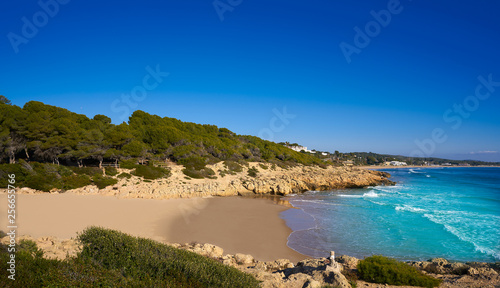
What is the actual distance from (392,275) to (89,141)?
26500 mm

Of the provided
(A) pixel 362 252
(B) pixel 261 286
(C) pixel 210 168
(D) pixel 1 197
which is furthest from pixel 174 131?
(B) pixel 261 286

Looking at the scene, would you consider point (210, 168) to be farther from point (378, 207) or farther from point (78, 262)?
point (78, 262)

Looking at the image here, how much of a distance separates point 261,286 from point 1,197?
16.0 m

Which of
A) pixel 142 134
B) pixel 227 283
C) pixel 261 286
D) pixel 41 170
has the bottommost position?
pixel 261 286

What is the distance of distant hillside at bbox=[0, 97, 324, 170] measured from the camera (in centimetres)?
2130

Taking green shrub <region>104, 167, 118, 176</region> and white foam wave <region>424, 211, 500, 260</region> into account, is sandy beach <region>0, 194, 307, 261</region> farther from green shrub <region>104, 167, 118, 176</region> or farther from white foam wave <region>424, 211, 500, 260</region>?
white foam wave <region>424, 211, 500, 260</region>

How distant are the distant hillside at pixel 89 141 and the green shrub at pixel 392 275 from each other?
78.9 ft

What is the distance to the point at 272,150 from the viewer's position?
181 ft

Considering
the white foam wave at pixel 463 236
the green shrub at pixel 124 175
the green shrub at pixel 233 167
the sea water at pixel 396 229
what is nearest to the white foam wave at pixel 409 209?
the sea water at pixel 396 229

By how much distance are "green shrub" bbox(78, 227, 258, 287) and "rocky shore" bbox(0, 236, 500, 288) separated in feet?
2.08

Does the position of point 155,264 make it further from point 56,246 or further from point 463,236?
point 463,236

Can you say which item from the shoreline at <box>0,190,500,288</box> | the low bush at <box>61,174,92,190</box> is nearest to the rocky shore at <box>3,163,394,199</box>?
the low bush at <box>61,174,92,190</box>

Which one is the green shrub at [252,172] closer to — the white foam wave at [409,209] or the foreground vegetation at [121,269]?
the white foam wave at [409,209]

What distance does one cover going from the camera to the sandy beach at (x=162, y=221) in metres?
10.9
